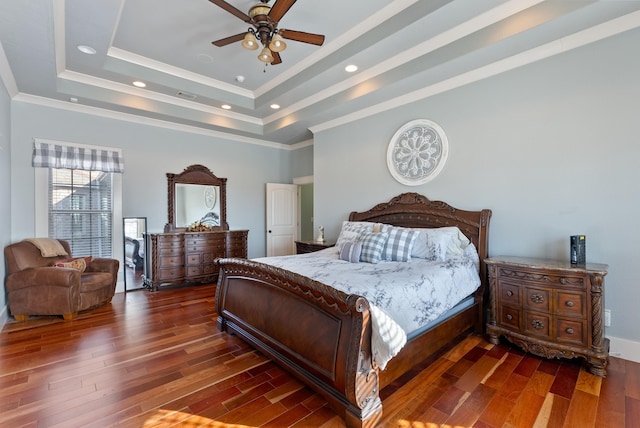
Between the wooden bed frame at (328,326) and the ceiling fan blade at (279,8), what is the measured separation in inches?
83.7

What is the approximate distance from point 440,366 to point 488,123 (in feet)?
8.55

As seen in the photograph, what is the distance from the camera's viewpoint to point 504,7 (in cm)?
263

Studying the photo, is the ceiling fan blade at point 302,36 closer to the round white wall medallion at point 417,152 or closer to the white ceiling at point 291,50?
the white ceiling at point 291,50

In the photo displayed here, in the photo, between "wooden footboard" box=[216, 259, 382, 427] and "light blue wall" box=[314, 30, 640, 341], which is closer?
"wooden footboard" box=[216, 259, 382, 427]

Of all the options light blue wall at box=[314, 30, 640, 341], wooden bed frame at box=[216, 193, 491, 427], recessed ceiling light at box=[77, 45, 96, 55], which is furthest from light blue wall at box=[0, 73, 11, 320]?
light blue wall at box=[314, 30, 640, 341]

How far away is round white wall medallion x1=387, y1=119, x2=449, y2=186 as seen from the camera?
371 centimetres

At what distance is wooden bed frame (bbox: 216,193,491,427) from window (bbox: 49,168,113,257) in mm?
2877

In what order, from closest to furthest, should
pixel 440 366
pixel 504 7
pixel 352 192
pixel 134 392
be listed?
1. pixel 134 392
2. pixel 440 366
3. pixel 504 7
4. pixel 352 192

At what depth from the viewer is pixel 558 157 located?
2.86m

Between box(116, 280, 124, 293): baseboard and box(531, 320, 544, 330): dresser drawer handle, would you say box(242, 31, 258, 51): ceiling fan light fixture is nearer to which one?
box(531, 320, 544, 330): dresser drawer handle

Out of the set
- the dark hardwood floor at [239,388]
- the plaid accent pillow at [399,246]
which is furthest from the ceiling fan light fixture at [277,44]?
the dark hardwood floor at [239,388]

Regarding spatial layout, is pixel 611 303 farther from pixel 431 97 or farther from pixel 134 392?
pixel 134 392

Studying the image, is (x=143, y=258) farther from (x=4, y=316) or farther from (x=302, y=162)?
(x=302, y=162)

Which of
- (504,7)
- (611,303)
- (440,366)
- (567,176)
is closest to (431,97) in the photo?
(504,7)
